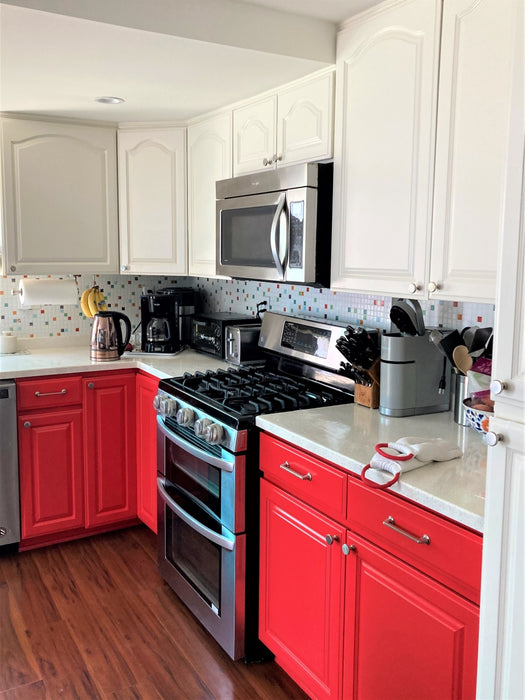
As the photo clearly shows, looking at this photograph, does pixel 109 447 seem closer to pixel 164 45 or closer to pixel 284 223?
pixel 284 223

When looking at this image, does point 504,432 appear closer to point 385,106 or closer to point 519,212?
point 519,212

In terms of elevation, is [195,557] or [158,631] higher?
[195,557]

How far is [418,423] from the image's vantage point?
82.5 inches

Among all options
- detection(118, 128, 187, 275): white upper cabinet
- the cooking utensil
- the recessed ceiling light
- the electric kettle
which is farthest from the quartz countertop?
the recessed ceiling light

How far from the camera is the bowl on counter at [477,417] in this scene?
71.2 inches

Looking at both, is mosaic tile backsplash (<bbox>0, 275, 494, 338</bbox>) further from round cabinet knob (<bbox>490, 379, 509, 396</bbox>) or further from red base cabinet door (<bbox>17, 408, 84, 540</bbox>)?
round cabinet knob (<bbox>490, 379, 509, 396</bbox>)

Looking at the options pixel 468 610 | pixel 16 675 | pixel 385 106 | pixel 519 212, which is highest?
pixel 385 106

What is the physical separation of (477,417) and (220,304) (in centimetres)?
207

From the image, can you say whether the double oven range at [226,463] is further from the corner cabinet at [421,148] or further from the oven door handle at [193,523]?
the corner cabinet at [421,148]

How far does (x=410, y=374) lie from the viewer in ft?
7.00

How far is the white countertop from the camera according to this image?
1.48 m

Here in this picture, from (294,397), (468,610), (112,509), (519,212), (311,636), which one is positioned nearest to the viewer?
(519,212)

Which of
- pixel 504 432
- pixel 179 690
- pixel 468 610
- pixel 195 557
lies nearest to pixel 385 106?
pixel 504 432

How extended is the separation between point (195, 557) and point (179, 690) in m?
0.47
